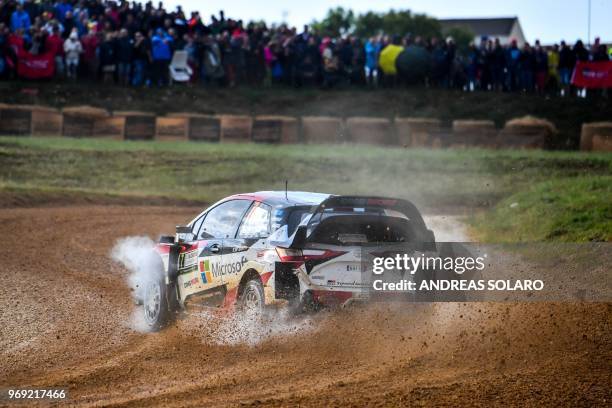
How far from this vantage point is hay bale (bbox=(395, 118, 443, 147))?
998 inches

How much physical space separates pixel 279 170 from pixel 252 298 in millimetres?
15036

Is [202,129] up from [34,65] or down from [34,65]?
down

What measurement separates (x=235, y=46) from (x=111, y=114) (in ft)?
15.2

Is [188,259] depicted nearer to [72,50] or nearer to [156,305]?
[156,305]

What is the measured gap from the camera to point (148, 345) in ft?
30.7

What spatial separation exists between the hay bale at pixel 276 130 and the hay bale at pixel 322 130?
279 mm

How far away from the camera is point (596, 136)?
23.6m

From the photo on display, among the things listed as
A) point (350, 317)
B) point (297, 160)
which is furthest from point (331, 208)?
point (297, 160)

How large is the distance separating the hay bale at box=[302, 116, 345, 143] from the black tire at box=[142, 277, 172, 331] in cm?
1602

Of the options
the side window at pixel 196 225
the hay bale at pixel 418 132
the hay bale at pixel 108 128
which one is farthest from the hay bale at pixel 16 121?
the side window at pixel 196 225

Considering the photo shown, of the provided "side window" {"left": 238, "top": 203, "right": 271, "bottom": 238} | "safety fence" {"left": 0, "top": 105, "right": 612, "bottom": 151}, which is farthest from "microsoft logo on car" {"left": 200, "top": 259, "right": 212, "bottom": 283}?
"safety fence" {"left": 0, "top": 105, "right": 612, "bottom": 151}

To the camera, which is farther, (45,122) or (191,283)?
(45,122)

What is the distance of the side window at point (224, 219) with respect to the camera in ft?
31.3

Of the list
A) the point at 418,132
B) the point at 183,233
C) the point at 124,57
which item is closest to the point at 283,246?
the point at 183,233
